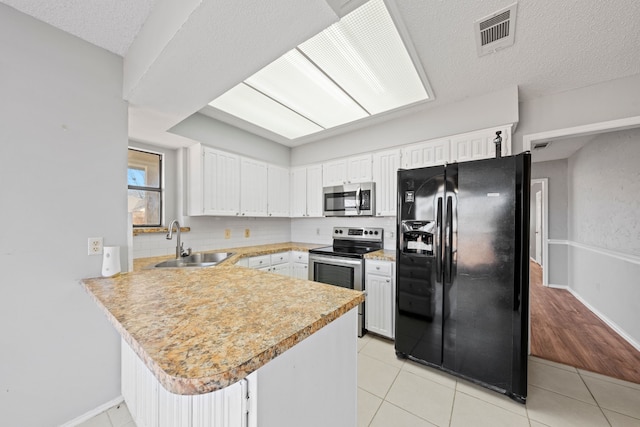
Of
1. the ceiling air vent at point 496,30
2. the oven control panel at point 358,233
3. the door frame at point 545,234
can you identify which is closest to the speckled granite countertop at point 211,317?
the ceiling air vent at point 496,30

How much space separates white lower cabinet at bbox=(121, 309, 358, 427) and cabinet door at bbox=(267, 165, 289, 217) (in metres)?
2.61

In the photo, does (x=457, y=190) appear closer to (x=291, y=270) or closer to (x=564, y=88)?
(x=564, y=88)

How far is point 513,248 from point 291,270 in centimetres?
265

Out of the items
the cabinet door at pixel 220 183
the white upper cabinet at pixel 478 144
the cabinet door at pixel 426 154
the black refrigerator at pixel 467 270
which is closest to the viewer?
the black refrigerator at pixel 467 270

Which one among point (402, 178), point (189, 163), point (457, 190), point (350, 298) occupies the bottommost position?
point (350, 298)

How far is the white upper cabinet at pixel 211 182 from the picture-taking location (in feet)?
9.35

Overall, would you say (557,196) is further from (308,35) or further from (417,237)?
(308,35)

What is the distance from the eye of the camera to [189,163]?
3008mm

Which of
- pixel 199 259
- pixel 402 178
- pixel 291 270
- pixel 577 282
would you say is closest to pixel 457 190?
pixel 402 178

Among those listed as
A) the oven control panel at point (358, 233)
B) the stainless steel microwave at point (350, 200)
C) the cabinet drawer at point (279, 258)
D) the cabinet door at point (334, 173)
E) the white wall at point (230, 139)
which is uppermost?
the white wall at point (230, 139)

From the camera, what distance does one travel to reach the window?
2754mm

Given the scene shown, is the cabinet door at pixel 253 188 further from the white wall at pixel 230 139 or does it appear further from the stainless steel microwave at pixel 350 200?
the stainless steel microwave at pixel 350 200

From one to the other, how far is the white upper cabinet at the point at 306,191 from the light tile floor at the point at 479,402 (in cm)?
226

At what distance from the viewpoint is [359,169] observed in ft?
11.0
